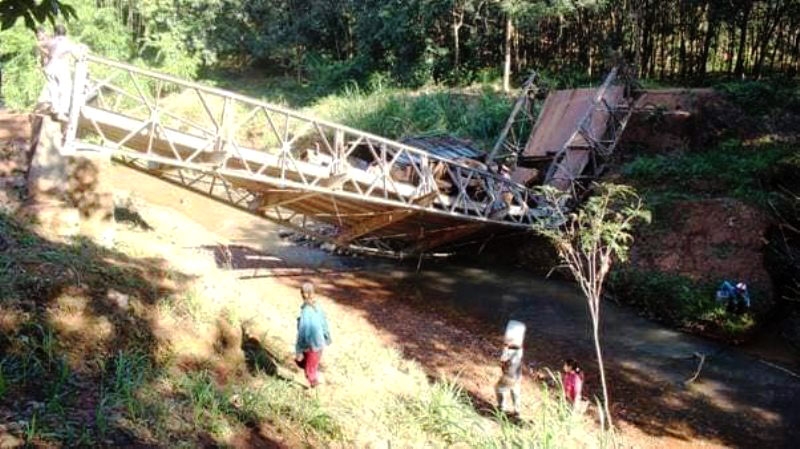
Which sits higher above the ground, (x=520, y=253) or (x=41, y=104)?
(x=41, y=104)

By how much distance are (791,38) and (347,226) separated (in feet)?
54.6

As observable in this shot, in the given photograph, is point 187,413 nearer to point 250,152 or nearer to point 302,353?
point 302,353

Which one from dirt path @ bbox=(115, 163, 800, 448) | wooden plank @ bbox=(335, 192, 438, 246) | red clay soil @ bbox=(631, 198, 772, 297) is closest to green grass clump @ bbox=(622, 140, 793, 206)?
red clay soil @ bbox=(631, 198, 772, 297)

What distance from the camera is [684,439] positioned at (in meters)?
8.80

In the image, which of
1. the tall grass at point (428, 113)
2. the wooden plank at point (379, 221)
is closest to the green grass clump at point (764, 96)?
the tall grass at point (428, 113)

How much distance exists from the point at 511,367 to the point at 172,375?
4258mm

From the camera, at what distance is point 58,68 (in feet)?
27.4

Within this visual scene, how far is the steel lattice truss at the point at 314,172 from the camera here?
9.15 metres

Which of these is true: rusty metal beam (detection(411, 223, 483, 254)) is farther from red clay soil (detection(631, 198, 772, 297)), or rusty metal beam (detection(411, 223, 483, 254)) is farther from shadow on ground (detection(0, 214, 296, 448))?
shadow on ground (detection(0, 214, 296, 448))

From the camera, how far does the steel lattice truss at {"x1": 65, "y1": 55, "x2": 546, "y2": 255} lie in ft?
30.0

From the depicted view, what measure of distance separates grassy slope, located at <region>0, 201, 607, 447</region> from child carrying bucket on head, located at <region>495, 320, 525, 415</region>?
365 mm

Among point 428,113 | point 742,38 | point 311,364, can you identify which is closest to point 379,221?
point 311,364

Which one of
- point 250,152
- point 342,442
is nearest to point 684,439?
point 342,442

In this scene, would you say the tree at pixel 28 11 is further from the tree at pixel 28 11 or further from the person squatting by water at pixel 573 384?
the person squatting by water at pixel 573 384
